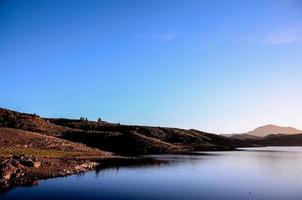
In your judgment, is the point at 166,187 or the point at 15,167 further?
the point at 15,167

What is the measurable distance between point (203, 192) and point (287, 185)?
13850 mm

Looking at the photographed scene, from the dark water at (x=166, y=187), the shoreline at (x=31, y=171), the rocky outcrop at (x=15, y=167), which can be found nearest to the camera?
the dark water at (x=166, y=187)

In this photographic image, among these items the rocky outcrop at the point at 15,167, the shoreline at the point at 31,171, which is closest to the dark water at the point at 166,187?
the shoreline at the point at 31,171

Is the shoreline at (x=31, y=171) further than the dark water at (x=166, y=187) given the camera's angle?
Yes

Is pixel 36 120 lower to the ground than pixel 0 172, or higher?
higher

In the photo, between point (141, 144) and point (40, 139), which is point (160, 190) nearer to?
point (40, 139)

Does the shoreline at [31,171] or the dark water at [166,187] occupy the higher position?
the shoreline at [31,171]

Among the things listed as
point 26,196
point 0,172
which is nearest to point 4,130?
point 0,172

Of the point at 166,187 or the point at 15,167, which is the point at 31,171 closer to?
the point at 15,167

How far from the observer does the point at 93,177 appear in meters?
56.8

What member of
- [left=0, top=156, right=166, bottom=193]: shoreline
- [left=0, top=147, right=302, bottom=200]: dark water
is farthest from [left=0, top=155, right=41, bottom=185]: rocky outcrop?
[left=0, top=147, right=302, bottom=200]: dark water

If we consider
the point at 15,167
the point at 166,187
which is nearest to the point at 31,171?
the point at 15,167

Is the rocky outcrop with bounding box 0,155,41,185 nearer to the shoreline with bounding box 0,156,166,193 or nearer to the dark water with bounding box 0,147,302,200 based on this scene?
the shoreline with bounding box 0,156,166,193

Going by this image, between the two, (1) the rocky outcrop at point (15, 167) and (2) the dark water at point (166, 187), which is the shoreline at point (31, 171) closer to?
(1) the rocky outcrop at point (15, 167)
